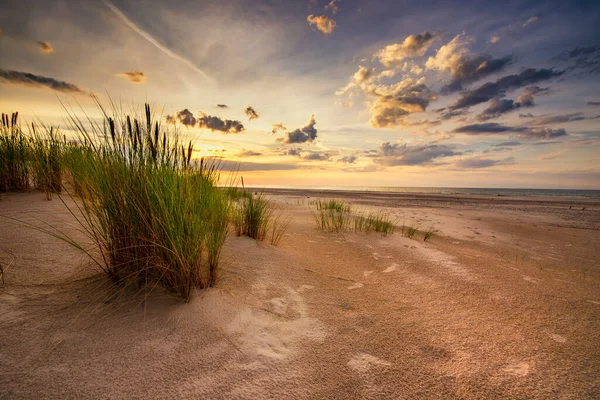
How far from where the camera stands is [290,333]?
1.60m

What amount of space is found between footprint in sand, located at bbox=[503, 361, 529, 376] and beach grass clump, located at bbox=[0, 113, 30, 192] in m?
6.38

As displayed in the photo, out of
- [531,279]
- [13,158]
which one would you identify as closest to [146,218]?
[531,279]

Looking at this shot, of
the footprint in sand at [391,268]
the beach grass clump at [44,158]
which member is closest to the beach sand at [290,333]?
the footprint in sand at [391,268]

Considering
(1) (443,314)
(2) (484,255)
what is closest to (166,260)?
(1) (443,314)

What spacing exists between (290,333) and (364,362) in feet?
1.48

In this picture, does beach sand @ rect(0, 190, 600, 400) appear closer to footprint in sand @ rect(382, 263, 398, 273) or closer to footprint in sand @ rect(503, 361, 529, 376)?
footprint in sand @ rect(503, 361, 529, 376)

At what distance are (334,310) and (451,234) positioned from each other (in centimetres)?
464

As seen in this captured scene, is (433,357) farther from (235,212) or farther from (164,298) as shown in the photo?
(235,212)

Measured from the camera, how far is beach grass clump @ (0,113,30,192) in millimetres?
4223

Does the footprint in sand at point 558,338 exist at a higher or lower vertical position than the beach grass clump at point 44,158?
lower

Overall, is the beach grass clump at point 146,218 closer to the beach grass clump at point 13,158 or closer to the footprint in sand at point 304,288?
the footprint in sand at point 304,288

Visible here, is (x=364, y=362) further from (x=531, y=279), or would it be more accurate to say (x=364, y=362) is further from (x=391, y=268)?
(x=531, y=279)

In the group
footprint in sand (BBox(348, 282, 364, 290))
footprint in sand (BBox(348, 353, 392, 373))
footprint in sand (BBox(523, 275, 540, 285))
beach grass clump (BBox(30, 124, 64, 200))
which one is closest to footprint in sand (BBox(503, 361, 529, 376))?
footprint in sand (BBox(348, 353, 392, 373))

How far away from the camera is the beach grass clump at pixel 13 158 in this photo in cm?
422
